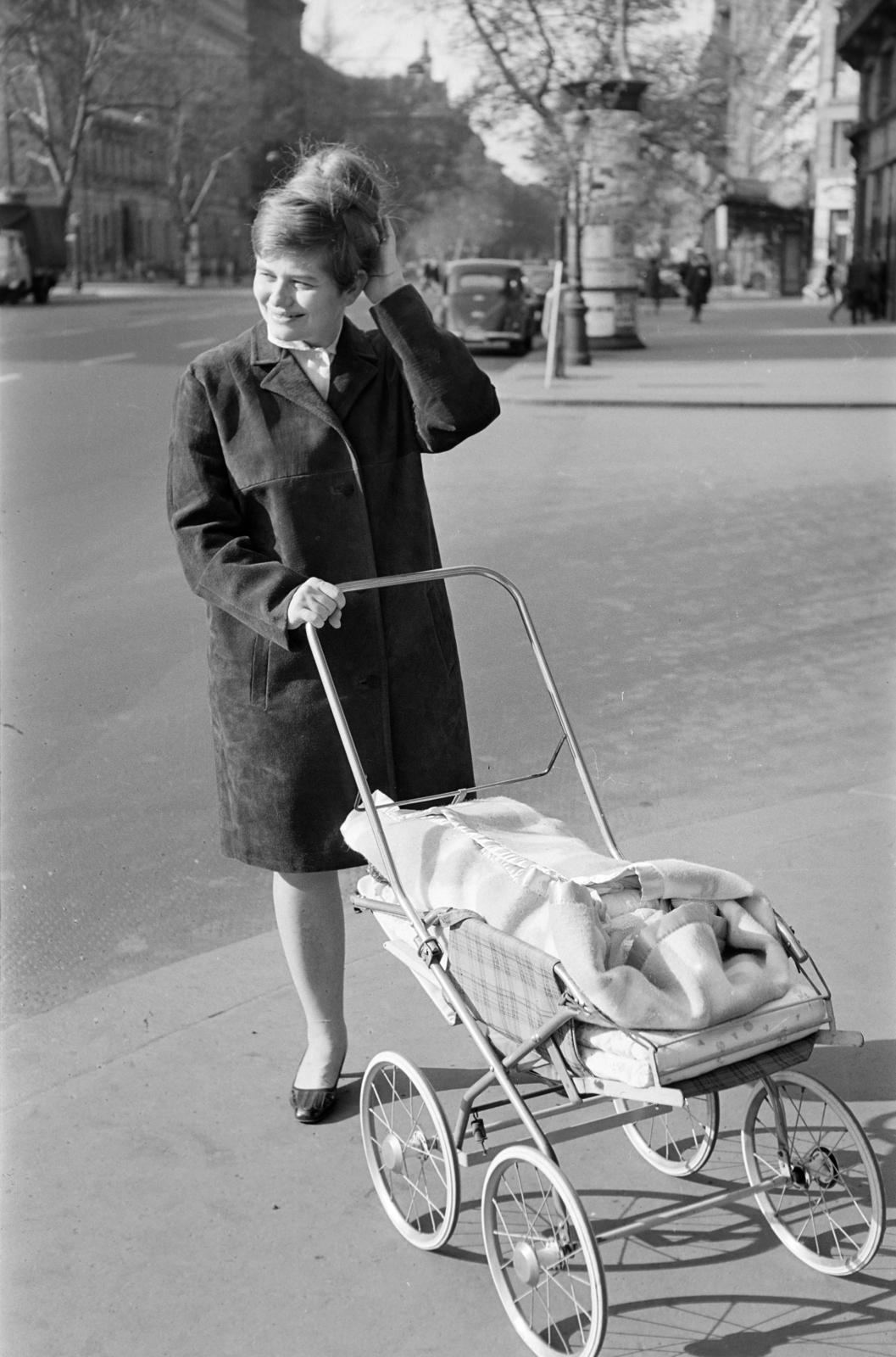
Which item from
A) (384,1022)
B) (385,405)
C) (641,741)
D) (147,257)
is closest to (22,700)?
(641,741)

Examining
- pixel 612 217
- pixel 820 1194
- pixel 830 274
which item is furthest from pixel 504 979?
pixel 830 274

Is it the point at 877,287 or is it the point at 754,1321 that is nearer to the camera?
the point at 754,1321

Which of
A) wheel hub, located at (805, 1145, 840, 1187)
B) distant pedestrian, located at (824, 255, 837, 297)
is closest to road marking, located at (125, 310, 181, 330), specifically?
distant pedestrian, located at (824, 255, 837, 297)

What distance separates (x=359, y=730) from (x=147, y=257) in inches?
3142

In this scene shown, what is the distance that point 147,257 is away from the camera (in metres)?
78.8

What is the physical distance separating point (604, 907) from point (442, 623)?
0.89m

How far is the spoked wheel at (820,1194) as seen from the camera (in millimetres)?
2559

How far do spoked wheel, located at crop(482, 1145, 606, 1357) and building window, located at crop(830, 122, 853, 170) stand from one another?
50.9 meters

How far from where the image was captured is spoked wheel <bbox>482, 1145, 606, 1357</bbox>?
242cm

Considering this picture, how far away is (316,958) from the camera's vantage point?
3.32 metres

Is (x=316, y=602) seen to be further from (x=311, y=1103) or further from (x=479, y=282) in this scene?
(x=479, y=282)

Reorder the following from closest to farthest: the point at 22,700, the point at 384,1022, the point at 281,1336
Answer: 1. the point at 281,1336
2. the point at 384,1022
3. the point at 22,700

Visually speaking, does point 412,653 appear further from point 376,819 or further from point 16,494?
point 16,494

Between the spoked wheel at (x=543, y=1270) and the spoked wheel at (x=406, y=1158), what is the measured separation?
124 mm
